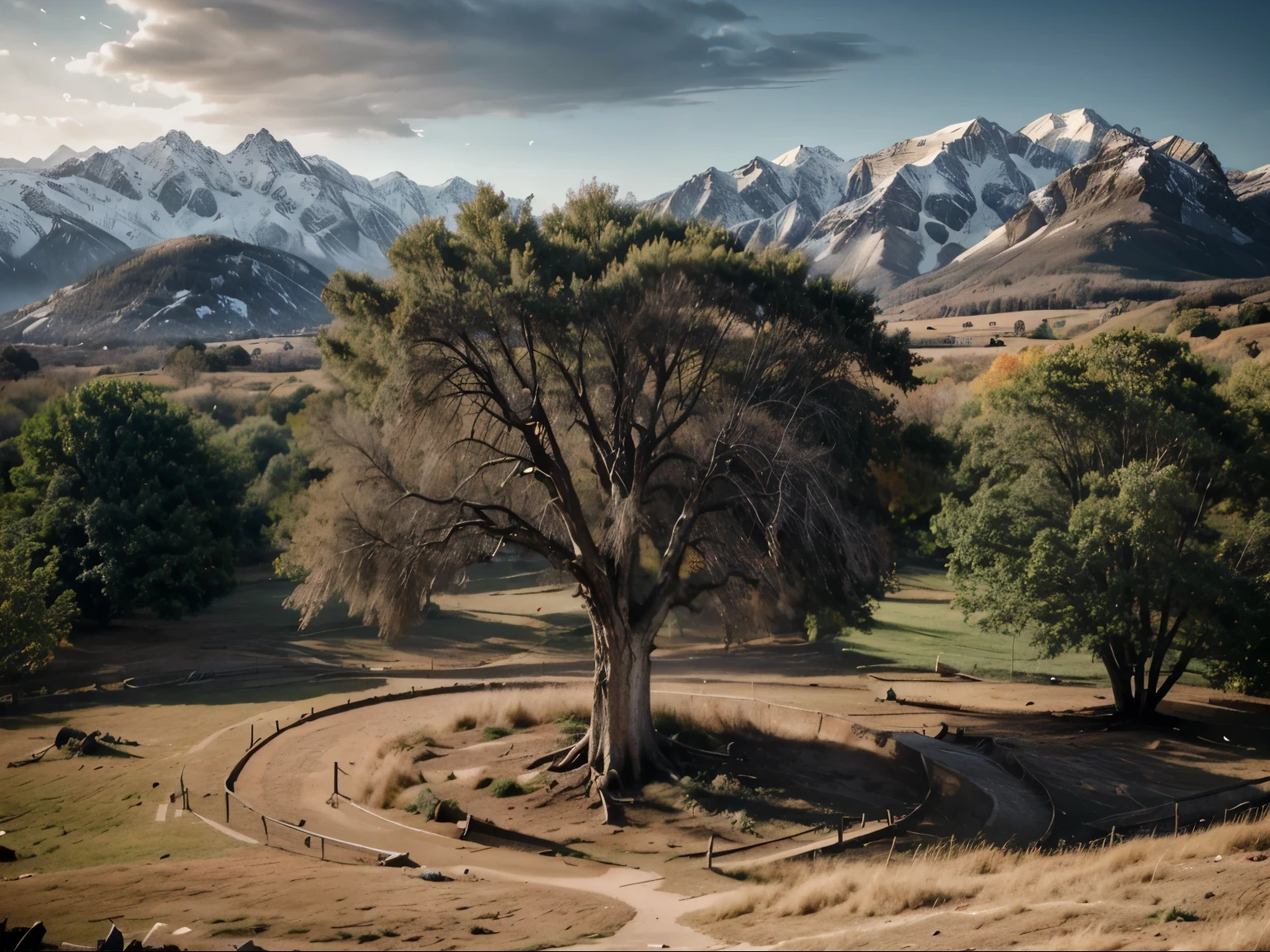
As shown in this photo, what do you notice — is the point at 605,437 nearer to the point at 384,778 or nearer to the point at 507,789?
the point at 507,789

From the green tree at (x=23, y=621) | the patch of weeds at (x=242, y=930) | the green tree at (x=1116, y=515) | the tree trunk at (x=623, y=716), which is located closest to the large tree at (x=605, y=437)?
the tree trunk at (x=623, y=716)

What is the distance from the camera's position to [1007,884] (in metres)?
12.3

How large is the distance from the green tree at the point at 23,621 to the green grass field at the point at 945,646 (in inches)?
1080

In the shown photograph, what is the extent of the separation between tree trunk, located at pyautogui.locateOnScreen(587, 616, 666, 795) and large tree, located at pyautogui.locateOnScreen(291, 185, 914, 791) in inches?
1.6

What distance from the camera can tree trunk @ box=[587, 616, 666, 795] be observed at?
63.8ft

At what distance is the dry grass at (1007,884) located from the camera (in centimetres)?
1085

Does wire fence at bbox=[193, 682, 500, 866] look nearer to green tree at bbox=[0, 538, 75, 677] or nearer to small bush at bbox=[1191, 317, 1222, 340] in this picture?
green tree at bbox=[0, 538, 75, 677]

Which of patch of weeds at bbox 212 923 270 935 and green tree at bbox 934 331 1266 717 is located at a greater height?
green tree at bbox 934 331 1266 717

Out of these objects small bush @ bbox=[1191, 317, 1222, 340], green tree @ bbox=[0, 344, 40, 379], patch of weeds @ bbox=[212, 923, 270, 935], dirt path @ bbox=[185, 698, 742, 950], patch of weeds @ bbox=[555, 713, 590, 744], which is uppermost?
small bush @ bbox=[1191, 317, 1222, 340]

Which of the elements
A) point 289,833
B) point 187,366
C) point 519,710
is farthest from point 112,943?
point 187,366

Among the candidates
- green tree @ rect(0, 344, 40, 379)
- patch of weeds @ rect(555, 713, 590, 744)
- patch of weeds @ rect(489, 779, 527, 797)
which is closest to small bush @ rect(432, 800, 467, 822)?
patch of weeds @ rect(489, 779, 527, 797)

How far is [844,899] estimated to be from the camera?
40.9 ft


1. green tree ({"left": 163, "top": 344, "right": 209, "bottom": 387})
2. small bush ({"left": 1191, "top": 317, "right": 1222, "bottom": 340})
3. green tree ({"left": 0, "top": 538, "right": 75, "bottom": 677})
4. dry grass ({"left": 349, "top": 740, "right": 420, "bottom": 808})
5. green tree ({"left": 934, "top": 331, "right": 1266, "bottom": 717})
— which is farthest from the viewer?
green tree ({"left": 163, "top": 344, "right": 209, "bottom": 387})

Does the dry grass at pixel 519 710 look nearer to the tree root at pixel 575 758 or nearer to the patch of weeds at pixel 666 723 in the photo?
the patch of weeds at pixel 666 723
